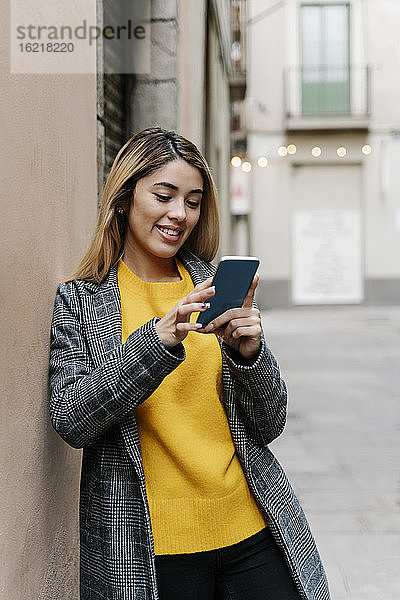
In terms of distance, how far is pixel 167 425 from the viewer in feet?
6.25

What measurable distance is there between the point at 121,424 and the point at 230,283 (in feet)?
1.26

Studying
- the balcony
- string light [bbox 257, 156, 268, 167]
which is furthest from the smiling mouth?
the balcony

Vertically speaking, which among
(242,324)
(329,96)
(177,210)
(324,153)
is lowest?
(242,324)

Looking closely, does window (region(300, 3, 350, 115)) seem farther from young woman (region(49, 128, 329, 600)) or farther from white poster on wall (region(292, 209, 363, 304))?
young woman (region(49, 128, 329, 600))

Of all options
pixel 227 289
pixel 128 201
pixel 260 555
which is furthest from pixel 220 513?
pixel 128 201

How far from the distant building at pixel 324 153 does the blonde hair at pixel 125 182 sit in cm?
1879

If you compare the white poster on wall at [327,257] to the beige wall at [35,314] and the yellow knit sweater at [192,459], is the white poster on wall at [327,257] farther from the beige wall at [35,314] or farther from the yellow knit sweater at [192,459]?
the yellow knit sweater at [192,459]

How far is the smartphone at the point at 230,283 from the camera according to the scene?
1.74 meters

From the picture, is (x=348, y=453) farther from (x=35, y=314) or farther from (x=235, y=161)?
Result: (x=235, y=161)

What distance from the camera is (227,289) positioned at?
1767 millimetres

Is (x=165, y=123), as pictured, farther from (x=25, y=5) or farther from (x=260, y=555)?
(x=260, y=555)

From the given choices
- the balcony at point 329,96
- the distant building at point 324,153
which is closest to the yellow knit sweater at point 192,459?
the distant building at point 324,153

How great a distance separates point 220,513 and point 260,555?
0.16 meters

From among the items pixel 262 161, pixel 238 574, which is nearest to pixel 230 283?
pixel 238 574
